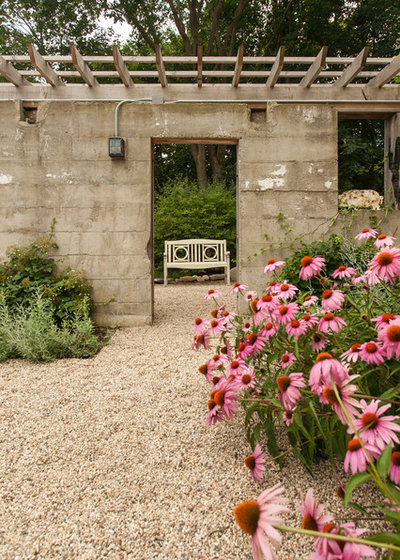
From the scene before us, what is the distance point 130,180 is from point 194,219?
4.86 metres

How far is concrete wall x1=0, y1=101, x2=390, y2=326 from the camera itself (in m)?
4.05

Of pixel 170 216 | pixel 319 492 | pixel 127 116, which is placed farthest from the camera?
pixel 170 216

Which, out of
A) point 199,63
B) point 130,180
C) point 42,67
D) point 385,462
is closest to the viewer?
point 385,462

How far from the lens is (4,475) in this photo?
4.88ft

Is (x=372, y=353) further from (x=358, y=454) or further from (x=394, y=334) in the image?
(x=358, y=454)

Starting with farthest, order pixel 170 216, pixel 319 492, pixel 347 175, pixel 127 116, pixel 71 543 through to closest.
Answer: pixel 347 175
pixel 170 216
pixel 127 116
pixel 319 492
pixel 71 543

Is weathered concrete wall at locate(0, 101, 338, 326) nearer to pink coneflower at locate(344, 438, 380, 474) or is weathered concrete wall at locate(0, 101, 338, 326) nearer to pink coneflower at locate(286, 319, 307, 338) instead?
pink coneflower at locate(286, 319, 307, 338)

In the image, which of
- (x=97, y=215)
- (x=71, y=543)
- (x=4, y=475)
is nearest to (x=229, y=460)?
(x=71, y=543)

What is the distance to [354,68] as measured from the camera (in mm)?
3785

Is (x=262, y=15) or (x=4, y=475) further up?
(x=262, y=15)

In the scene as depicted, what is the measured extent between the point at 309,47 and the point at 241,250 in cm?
1056

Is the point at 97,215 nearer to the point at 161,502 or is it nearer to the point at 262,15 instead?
the point at 161,502

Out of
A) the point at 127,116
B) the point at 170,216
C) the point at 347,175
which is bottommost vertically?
the point at 170,216

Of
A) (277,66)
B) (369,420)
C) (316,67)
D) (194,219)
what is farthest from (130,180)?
(194,219)
